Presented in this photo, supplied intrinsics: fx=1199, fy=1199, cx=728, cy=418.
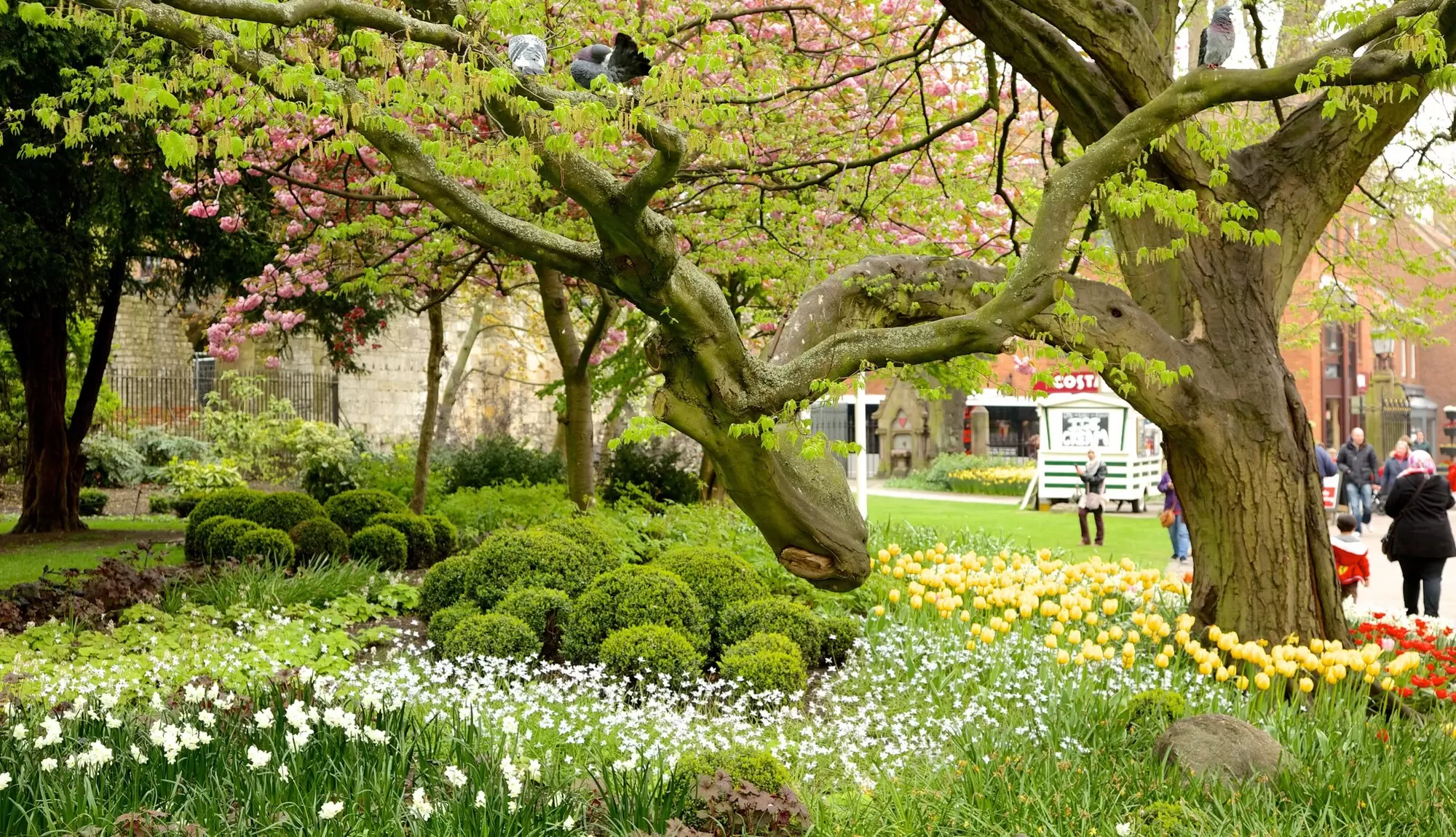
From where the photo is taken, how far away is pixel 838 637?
8203 millimetres

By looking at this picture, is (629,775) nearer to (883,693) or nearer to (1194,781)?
(1194,781)

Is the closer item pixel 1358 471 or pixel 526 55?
pixel 526 55

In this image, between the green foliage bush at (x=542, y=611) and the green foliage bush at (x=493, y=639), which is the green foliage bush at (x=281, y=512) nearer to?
the green foliage bush at (x=542, y=611)

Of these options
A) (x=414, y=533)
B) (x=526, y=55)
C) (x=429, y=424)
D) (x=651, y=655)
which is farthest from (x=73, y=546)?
(x=526, y=55)

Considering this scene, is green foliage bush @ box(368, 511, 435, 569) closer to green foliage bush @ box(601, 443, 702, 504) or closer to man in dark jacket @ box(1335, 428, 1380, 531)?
green foliage bush @ box(601, 443, 702, 504)

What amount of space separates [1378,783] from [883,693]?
2.84 m

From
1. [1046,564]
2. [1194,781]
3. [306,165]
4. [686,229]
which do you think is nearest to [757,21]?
[686,229]

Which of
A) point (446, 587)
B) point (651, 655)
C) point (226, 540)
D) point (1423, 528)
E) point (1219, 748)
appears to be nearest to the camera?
point (1219, 748)

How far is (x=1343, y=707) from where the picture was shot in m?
6.68

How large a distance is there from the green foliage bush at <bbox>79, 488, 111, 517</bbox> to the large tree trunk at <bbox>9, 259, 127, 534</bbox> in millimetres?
4344

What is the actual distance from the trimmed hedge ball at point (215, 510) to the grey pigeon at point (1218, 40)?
9350 mm

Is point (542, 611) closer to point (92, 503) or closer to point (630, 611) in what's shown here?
point (630, 611)

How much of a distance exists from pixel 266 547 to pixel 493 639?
3.74 metres

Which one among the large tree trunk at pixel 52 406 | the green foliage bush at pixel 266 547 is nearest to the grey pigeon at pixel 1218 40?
the green foliage bush at pixel 266 547
